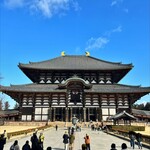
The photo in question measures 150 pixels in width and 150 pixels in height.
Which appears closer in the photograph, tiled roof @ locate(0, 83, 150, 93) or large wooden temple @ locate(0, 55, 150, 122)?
tiled roof @ locate(0, 83, 150, 93)

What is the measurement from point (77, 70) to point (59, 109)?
10573mm

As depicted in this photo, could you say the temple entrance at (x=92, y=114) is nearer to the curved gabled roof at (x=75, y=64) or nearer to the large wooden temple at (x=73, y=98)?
the large wooden temple at (x=73, y=98)

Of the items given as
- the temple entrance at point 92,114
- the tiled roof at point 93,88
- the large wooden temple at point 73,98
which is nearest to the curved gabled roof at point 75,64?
the large wooden temple at point 73,98

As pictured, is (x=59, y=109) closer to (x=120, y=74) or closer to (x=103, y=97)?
(x=103, y=97)

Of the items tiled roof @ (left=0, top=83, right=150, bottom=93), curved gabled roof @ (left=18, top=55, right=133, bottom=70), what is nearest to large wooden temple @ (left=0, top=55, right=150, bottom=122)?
tiled roof @ (left=0, top=83, right=150, bottom=93)

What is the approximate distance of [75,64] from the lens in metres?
56.7

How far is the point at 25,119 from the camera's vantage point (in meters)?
47.6

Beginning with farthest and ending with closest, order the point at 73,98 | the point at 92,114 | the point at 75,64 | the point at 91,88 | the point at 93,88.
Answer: the point at 75,64, the point at 93,88, the point at 91,88, the point at 73,98, the point at 92,114

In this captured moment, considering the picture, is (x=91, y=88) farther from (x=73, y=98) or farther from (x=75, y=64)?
(x=75, y=64)

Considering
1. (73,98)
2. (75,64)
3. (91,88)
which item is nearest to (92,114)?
(73,98)

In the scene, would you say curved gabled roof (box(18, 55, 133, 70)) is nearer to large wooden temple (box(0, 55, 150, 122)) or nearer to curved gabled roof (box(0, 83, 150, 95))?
large wooden temple (box(0, 55, 150, 122))

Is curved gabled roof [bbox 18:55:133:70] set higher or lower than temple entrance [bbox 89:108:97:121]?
higher

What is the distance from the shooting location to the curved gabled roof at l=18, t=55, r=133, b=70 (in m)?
52.8

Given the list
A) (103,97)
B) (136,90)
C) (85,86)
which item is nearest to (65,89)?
(85,86)
